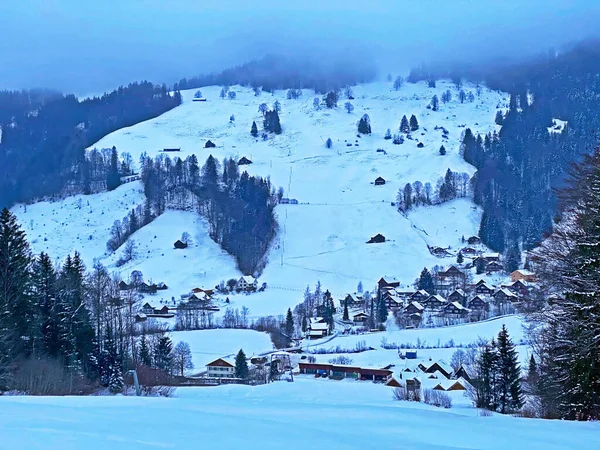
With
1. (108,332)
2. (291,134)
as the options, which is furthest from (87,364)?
(291,134)

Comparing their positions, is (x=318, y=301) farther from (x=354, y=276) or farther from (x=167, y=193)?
(x=167, y=193)

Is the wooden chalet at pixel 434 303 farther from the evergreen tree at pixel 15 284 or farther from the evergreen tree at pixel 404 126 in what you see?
the evergreen tree at pixel 404 126

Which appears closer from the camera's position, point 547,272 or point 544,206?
point 547,272

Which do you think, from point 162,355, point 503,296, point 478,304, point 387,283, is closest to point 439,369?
point 162,355

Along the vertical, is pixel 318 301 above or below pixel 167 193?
below

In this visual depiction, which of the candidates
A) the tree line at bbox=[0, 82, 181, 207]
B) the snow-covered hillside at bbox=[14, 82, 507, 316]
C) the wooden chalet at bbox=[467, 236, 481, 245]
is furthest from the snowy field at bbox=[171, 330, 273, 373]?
the tree line at bbox=[0, 82, 181, 207]

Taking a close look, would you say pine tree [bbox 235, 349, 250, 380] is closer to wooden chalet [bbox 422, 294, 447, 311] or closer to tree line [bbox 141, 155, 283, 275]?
wooden chalet [bbox 422, 294, 447, 311]

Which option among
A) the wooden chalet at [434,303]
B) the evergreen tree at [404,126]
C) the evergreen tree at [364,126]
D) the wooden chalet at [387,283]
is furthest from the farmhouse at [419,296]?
the evergreen tree at [404,126]

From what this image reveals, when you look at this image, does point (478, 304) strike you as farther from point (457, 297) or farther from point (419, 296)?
point (419, 296)

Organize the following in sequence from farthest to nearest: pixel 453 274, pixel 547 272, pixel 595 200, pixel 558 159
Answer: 1. pixel 558 159
2. pixel 453 274
3. pixel 547 272
4. pixel 595 200
